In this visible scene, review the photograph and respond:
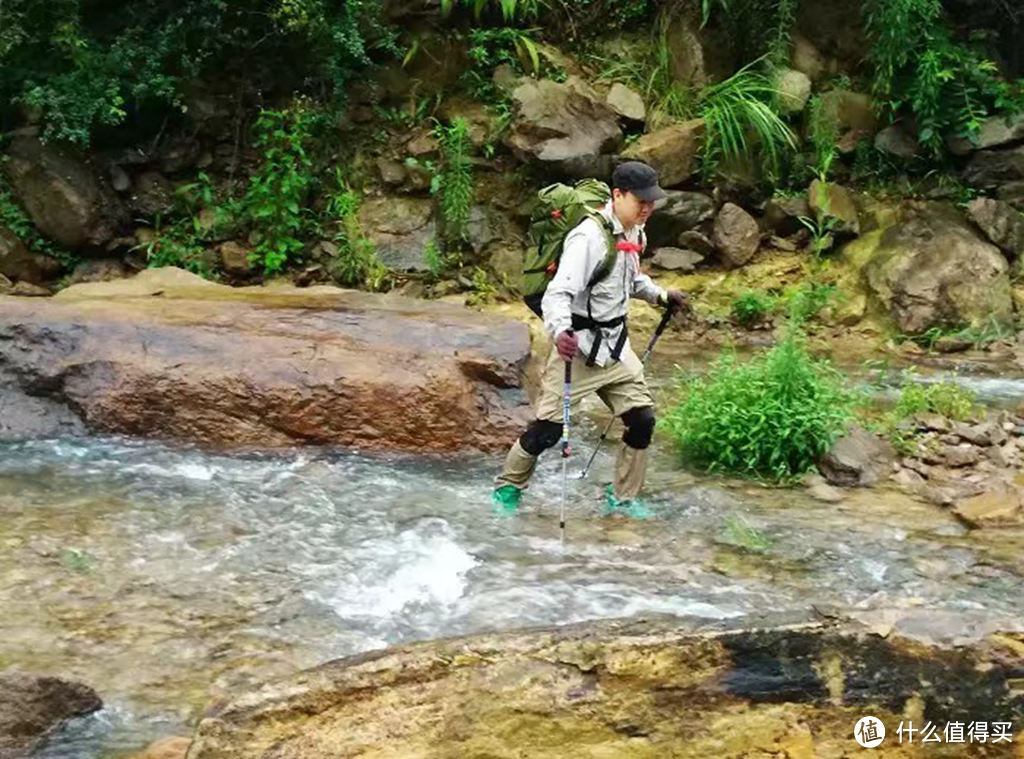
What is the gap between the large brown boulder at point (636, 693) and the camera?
10.2 ft

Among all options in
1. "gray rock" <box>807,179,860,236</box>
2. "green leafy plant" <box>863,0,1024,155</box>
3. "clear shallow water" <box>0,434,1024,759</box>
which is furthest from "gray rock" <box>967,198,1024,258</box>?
"clear shallow water" <box>0,434,1024,759</box>

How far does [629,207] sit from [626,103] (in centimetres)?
689

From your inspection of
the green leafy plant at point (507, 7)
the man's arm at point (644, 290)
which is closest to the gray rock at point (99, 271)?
the green leafy plant at point (507, 7)

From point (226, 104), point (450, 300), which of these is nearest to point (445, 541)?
point (450, 300)

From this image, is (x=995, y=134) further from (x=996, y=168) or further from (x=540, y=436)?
(x=540, y=436)

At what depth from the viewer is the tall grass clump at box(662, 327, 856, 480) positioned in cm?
661

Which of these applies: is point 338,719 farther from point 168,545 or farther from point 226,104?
point 226,104

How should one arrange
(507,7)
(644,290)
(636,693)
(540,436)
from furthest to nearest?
(507,7), (644,290), (540,436), (636,693)

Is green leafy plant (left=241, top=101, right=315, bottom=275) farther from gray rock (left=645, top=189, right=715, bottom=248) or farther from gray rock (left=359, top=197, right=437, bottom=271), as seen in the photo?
gray rock (left=645, top=189, right=715, bottom=248)

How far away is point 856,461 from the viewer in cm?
654

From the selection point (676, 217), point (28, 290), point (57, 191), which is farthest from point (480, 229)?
point (28, 290)

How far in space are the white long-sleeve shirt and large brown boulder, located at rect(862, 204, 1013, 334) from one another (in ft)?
19.2

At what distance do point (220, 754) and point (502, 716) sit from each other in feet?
2.73

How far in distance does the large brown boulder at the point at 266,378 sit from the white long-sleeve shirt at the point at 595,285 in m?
1.63
